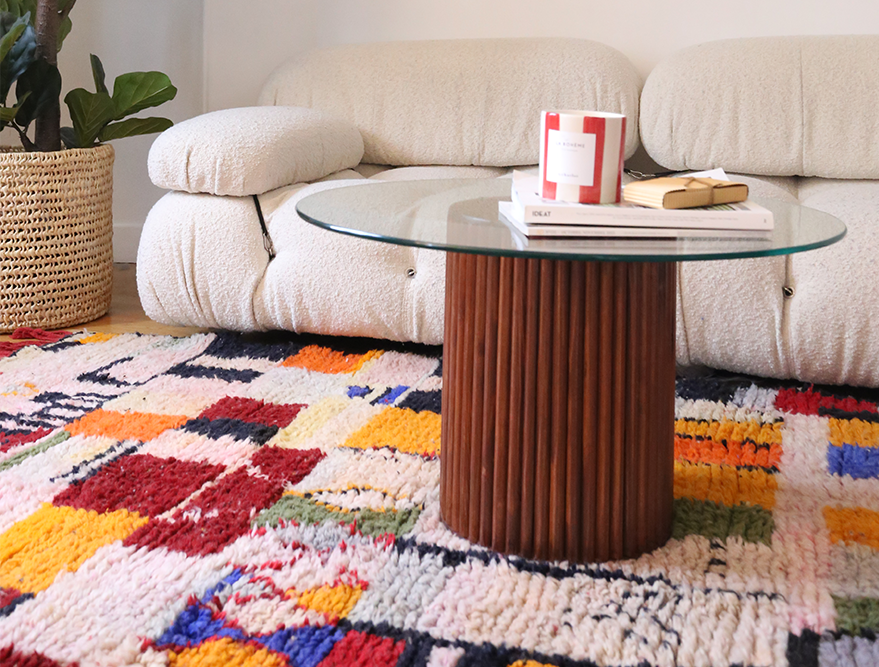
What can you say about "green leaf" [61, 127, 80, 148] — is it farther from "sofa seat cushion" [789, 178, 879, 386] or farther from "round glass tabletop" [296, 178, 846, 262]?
"sofa seat cushion" [789, 178, 879, 386]

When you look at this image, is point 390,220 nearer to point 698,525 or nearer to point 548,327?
point 548,327

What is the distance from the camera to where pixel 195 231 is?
1782 mm

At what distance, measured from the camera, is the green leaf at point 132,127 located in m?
2.02

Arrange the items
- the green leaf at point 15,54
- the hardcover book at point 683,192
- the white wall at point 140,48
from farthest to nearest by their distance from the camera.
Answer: the white wall at point 140,48, the green leaf at point 15,54, the hardcover book at point 683,192

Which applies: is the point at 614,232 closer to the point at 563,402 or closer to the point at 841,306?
the point at 563,402

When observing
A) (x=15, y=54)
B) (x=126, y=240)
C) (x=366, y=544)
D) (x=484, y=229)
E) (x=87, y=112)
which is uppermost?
(x=15, y=54)

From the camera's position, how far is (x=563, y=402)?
960mm

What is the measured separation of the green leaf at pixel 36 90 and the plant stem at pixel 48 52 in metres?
0.02

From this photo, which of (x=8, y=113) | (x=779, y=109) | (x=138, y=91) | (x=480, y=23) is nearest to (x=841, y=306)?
(x=779, y=109)

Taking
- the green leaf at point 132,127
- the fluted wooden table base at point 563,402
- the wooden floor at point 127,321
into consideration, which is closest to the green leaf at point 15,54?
the green leaf at point 132,127

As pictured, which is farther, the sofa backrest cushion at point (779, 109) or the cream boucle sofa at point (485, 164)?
the sofa backrest cushion at point (779, 109)

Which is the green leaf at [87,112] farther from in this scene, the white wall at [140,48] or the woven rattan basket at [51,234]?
the white wall at [140,48]

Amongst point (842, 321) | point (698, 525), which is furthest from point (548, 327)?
point (842, 321)

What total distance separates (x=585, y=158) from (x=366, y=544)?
484 mm
